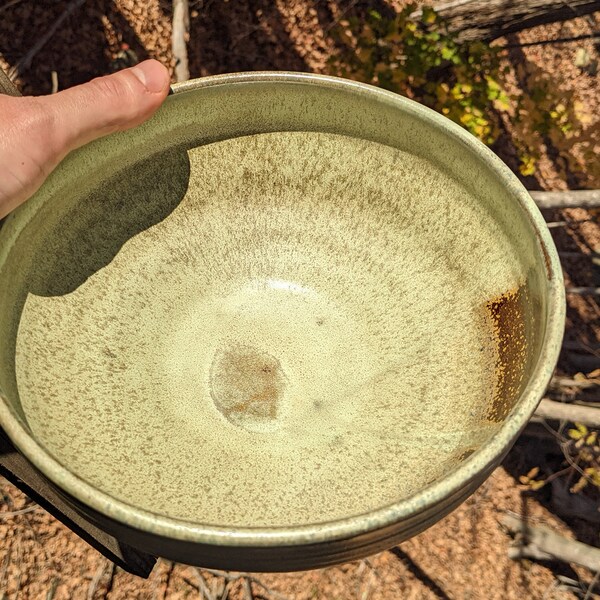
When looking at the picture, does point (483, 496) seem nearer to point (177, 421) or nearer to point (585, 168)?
point (585, 168)

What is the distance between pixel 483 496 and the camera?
3.38 meters

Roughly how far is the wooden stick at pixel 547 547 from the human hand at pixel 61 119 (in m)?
2.86

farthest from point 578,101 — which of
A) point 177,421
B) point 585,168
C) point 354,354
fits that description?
point 177,421

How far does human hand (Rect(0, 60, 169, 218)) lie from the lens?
45.9 inches

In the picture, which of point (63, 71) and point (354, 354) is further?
point (63, 71)

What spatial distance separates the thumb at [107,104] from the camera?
4.04ft

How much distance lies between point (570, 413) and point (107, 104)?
91.9 inches

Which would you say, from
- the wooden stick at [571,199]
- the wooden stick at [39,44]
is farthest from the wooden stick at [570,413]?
the wooden stick at [39,44]

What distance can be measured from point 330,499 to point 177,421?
354 millimetres

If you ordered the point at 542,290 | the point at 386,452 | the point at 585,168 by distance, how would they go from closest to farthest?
the point at 542,290 → the point at 386,452 → the point at 585,168

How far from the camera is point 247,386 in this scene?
1.41m

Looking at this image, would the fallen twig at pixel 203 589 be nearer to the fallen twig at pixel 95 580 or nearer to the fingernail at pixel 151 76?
the fallen twig at pixel 95 580

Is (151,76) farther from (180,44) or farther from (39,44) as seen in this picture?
(39,44)

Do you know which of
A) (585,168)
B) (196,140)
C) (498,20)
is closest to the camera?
(196,140)
